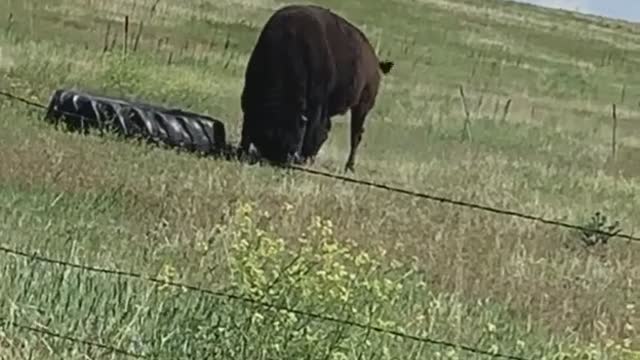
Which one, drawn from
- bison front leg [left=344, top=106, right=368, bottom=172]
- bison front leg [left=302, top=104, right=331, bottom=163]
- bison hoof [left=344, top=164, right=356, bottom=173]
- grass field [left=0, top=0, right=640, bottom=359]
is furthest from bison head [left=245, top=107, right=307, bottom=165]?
bison front leg [left=344, top=106, right=368, bottom=172]

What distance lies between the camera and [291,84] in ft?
55.0

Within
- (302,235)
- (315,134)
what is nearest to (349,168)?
(315,134)

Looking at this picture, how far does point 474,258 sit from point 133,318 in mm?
4894

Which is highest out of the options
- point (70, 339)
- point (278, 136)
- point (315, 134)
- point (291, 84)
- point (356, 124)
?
point (70, 339)

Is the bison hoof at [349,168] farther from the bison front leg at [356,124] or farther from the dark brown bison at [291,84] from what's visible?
the bison front leg at [356,124]

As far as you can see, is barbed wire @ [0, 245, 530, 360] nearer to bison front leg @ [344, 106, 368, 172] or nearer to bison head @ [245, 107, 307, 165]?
bison head @ [245, 107, 307, 165]

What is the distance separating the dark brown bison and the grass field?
92 centimetres

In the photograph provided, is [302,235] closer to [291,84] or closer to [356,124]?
[291,84]

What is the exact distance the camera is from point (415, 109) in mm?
28859

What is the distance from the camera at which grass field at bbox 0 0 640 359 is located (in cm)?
715

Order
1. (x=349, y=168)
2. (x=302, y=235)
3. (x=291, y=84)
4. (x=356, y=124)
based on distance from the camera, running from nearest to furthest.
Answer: (x=302, y=235) < (x=291, y=84) < (x=349, y=168) < (x=356, y=124)

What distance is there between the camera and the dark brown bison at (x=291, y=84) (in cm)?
1662

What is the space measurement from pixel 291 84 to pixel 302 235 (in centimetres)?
618

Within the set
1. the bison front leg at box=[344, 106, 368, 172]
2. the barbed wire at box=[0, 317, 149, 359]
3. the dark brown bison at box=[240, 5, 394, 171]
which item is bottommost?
the bison front leg at box=[344, 106, 368, 172]
